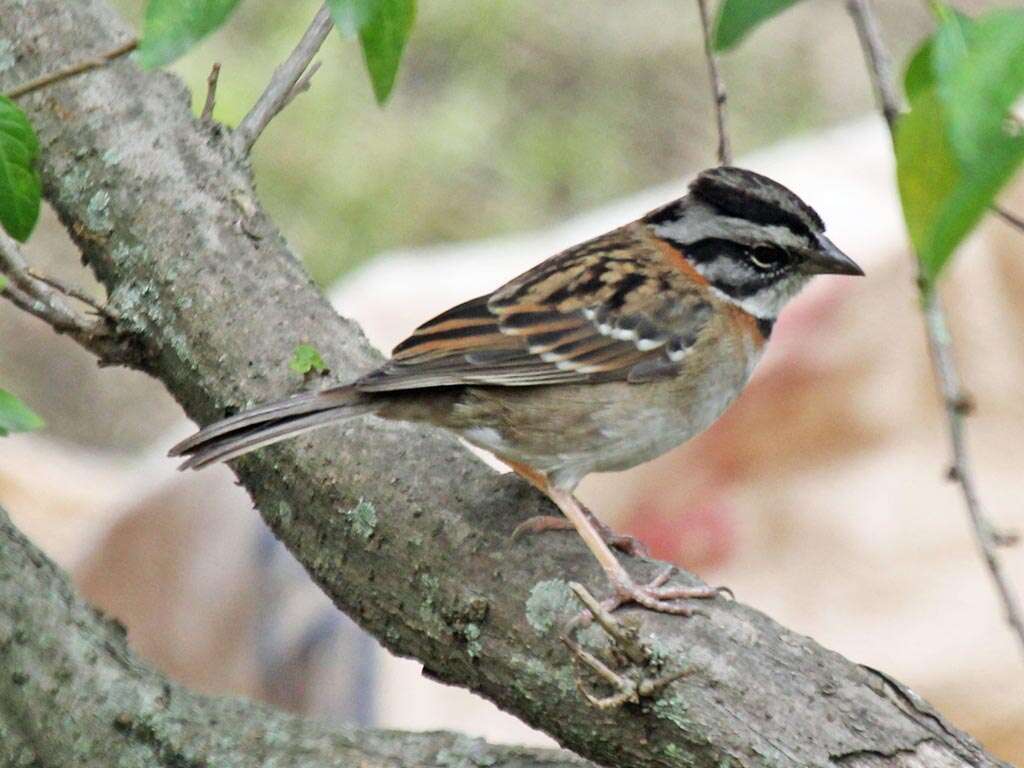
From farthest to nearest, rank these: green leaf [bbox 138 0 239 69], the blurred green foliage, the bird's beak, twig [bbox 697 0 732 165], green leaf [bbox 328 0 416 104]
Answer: the blurred green foliage
the bird's beak
twig [bbox 697 0 732 165]
green leaf [bbox 328 0 416 104]
green leaf [bbox 138 0 239 69]

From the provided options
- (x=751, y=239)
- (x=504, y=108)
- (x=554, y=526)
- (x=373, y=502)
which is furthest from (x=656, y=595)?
(x=504, y=108)

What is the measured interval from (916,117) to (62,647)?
6.37 feet

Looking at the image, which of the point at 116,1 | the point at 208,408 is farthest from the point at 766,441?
the point at 116,1

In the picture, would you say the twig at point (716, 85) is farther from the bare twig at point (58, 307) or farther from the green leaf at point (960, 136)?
the bare twig at point (58, 307)

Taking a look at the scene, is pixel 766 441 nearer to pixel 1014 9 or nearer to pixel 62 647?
pixel 62 647

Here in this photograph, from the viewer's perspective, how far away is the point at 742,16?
201 centimetres

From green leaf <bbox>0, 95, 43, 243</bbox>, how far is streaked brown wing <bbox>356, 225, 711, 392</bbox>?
1158 millimetres

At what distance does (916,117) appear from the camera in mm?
1638

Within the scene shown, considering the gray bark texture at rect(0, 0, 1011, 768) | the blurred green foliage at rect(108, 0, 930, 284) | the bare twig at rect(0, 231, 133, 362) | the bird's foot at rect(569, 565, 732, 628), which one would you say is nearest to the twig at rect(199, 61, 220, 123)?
the gray bark texture at rect(0, 0, 1011, 768)

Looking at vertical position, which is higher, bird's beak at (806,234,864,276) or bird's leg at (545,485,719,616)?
bird's beak at (806,234,864,276)

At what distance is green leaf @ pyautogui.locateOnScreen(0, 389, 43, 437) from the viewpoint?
7.40 ft

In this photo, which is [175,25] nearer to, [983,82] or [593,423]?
[983,82]

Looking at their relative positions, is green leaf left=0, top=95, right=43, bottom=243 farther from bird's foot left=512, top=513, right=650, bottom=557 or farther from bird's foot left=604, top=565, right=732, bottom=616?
bird's foot left=604, top=565, right=732, bottom=616

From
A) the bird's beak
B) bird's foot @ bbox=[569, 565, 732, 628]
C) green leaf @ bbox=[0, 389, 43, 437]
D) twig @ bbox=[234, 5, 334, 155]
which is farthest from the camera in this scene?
the bird's beak
